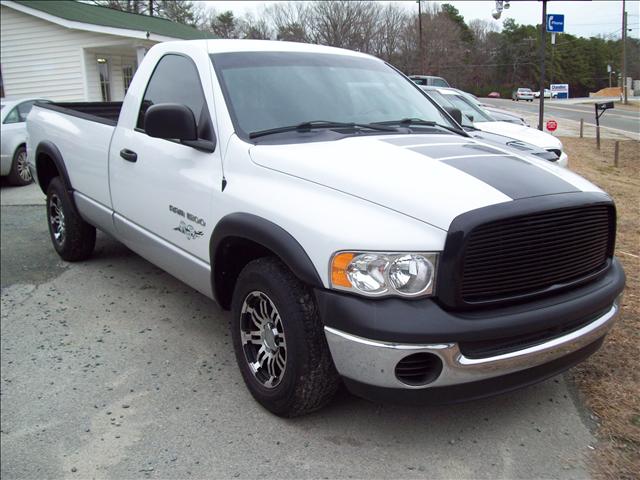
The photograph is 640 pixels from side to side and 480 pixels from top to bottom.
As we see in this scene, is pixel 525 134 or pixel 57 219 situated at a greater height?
pixel 525 134

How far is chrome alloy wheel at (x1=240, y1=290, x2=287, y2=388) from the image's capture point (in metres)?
3.07

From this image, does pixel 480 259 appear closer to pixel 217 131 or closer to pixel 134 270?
pixel 217 131

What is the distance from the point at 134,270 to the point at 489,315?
405 cm

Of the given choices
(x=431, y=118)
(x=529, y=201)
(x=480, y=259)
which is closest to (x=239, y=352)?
(x=480, y=259)

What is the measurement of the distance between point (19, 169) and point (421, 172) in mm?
9874

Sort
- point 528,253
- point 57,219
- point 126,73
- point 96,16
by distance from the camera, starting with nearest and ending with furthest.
Answer: point 528,253
point 57,219
point 96,16
point 126,73

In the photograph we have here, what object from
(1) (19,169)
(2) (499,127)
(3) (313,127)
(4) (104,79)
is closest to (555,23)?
(3) (313,127)

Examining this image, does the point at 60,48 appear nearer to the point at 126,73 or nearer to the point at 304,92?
the point at 126,73

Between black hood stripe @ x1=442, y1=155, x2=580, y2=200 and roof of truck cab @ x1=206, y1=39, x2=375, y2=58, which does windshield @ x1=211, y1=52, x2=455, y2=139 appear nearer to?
roof of truck cab @ x1=206, y1=39, x2=375, y2=58

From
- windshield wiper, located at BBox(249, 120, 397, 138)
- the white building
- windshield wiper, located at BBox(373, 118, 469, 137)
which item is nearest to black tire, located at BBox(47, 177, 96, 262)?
windshield wiper, located at BBox(249, 120, 397, 138)

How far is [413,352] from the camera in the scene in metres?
2.46

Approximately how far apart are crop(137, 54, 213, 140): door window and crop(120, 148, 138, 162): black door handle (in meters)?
0.20

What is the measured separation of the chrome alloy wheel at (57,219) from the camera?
5771 millimetres

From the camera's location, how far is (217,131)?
346 cm
